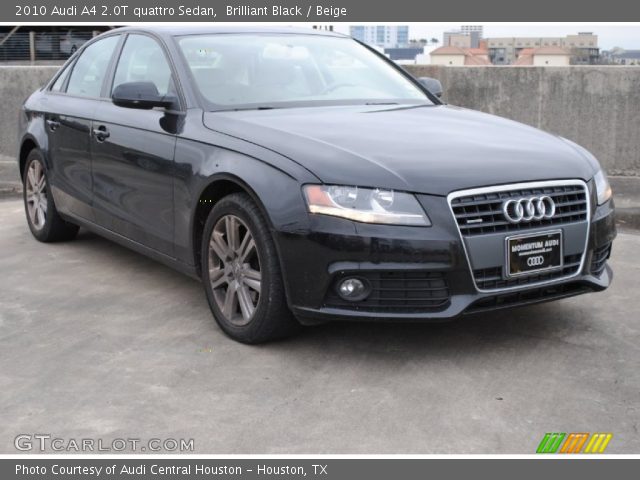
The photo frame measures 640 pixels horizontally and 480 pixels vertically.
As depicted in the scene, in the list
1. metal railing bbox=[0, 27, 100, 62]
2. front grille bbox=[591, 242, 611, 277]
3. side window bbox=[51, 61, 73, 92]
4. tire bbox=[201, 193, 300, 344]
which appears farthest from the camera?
metal railing bbox=[0, 27, 100, 62]

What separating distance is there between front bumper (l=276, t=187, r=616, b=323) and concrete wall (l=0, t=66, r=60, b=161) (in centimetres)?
696

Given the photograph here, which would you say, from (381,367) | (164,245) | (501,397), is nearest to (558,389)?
(501,397)

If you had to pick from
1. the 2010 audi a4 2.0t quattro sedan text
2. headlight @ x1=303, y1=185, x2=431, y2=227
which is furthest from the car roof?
headlight @ x1=303, y1=185, x2=431, y2=227

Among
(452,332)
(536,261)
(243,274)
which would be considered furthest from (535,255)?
(243,274)

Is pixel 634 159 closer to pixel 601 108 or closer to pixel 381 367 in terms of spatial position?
pixel 601 108

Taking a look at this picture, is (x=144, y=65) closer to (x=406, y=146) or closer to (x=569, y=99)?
(x=406, y=146)

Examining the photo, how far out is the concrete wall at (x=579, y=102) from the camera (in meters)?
8.88

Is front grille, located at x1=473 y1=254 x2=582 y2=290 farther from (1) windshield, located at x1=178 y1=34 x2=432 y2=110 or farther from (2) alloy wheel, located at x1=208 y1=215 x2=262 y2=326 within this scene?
(1) windshield, located at x1=178 y1=34 x2=432 y2=110

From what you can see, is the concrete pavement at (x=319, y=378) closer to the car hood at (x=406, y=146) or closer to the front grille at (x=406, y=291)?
the front grille at (x=406, y=291)

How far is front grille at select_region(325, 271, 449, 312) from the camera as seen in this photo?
13.6 ft

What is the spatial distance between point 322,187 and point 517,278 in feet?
3.12

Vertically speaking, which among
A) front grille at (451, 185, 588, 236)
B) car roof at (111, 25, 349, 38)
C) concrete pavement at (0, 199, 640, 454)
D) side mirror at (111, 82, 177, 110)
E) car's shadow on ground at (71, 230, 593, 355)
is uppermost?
car roof at (111, 25, 349, 38)

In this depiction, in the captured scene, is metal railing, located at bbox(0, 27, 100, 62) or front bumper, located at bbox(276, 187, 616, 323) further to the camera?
metal railing, located at bbox(0, 27, 100, 62)

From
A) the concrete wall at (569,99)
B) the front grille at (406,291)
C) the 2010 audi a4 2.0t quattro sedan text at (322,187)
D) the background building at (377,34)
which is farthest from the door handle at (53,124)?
the concrete wall at (569,99)
